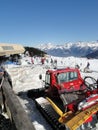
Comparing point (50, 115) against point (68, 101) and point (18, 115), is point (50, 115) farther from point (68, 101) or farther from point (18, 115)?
point (18, 115)

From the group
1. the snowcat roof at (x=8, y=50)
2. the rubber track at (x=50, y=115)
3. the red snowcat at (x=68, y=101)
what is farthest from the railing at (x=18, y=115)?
the rubber track at (x=50, y=115)

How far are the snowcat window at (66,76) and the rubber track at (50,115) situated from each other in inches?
67.1

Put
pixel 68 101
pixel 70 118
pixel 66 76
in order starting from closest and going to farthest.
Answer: pixel 70 118
pixel 68 101
pixel 66 76

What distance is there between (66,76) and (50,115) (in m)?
3.26

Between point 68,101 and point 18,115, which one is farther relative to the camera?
point 68,101

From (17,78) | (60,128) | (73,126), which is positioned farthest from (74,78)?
(17,78)

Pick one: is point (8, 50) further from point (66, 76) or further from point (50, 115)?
point (66, 76)

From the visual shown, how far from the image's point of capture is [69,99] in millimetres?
10484

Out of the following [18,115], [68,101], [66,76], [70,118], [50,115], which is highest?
[18,115]

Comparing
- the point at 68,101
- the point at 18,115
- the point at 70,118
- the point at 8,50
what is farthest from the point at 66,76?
the point at 18,115

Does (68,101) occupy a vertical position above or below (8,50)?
below

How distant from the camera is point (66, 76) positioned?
13.1m

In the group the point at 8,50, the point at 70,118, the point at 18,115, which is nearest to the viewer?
the point at 18,115

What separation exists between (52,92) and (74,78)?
165 centimetres
